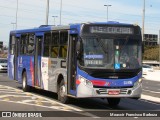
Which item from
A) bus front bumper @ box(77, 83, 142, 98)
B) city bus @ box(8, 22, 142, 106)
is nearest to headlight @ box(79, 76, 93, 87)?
city bus @ box(8, 22, 142, 106)

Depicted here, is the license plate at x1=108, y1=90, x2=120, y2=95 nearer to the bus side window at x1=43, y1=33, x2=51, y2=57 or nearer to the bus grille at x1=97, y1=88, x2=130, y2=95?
the bus grille at x1=97, y1=88, x2=130, y2=95

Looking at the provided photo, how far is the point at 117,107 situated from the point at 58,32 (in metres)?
3.82

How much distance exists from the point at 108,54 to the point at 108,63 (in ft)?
1.00

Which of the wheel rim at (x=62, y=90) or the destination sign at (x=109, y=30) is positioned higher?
the destination sign at (x=109, y=30)

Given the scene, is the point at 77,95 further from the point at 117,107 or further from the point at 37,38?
the point at 37,38

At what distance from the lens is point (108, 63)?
49.0 feet

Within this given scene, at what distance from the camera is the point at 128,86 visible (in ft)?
49.7

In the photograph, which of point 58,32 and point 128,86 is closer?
point 128,86

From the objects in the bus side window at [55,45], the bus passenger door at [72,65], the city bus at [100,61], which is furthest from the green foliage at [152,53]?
the bus passenger door at [72,65]

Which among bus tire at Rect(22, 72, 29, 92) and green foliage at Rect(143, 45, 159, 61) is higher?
bus tire at Rect(22, 72, 29, 92)

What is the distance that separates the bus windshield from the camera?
14938mm

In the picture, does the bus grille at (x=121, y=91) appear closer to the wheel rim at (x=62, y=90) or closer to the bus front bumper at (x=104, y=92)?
the bus front bumper at (x=104, y=92)

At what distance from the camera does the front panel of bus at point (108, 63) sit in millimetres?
14867

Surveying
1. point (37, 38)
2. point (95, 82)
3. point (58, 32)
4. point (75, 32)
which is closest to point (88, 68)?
point (95, 82)
